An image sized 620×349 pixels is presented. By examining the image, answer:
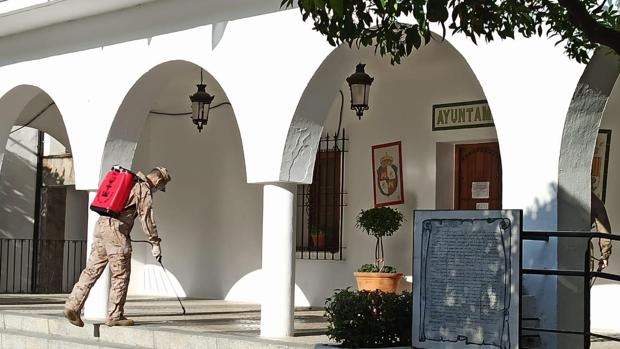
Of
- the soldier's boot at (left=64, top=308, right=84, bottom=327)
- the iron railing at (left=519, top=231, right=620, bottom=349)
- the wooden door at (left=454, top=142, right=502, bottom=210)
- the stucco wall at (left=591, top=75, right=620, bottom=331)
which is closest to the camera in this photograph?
the iron railing at (left=519, top=231, right=620, bottom=349)

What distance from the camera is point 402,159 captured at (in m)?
14.0

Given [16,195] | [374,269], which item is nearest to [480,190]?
[374,269]

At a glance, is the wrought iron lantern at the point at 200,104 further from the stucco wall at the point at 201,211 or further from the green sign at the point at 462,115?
the green sign at the point at 462,115

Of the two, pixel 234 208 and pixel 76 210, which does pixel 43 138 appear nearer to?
pixel 76 210

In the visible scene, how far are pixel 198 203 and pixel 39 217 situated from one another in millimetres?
4305

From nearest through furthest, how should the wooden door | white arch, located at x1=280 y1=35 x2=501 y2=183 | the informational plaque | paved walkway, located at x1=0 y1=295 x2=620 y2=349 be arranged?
the informational plaque
white arch, located at x1=280 y1=35 x2=501 y2=183
paved walkway, located at x1=0 y1=295 x2=620 y2=349
the wooden door

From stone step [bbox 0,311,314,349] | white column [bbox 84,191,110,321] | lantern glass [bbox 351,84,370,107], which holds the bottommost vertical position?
stone step [bbox 0,311,314,349]

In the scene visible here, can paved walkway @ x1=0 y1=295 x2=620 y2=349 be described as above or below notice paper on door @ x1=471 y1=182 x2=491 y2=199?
below

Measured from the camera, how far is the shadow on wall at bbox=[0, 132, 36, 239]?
782 inches

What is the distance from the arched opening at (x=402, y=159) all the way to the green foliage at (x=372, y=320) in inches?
162

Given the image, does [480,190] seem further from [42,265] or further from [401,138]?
[42,265]

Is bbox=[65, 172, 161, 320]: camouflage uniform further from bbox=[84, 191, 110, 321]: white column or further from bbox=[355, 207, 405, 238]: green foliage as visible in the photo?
bbox=[355, 207, 405, 238]: green foliage

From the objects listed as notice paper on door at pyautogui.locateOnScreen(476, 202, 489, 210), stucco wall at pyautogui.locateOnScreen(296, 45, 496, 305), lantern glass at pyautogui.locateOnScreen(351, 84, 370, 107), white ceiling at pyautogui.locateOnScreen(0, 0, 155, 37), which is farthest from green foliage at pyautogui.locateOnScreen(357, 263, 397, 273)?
white ceiling at pyautogui.locateOnScreen(0, 0, 155, 37)

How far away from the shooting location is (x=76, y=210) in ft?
65.3
